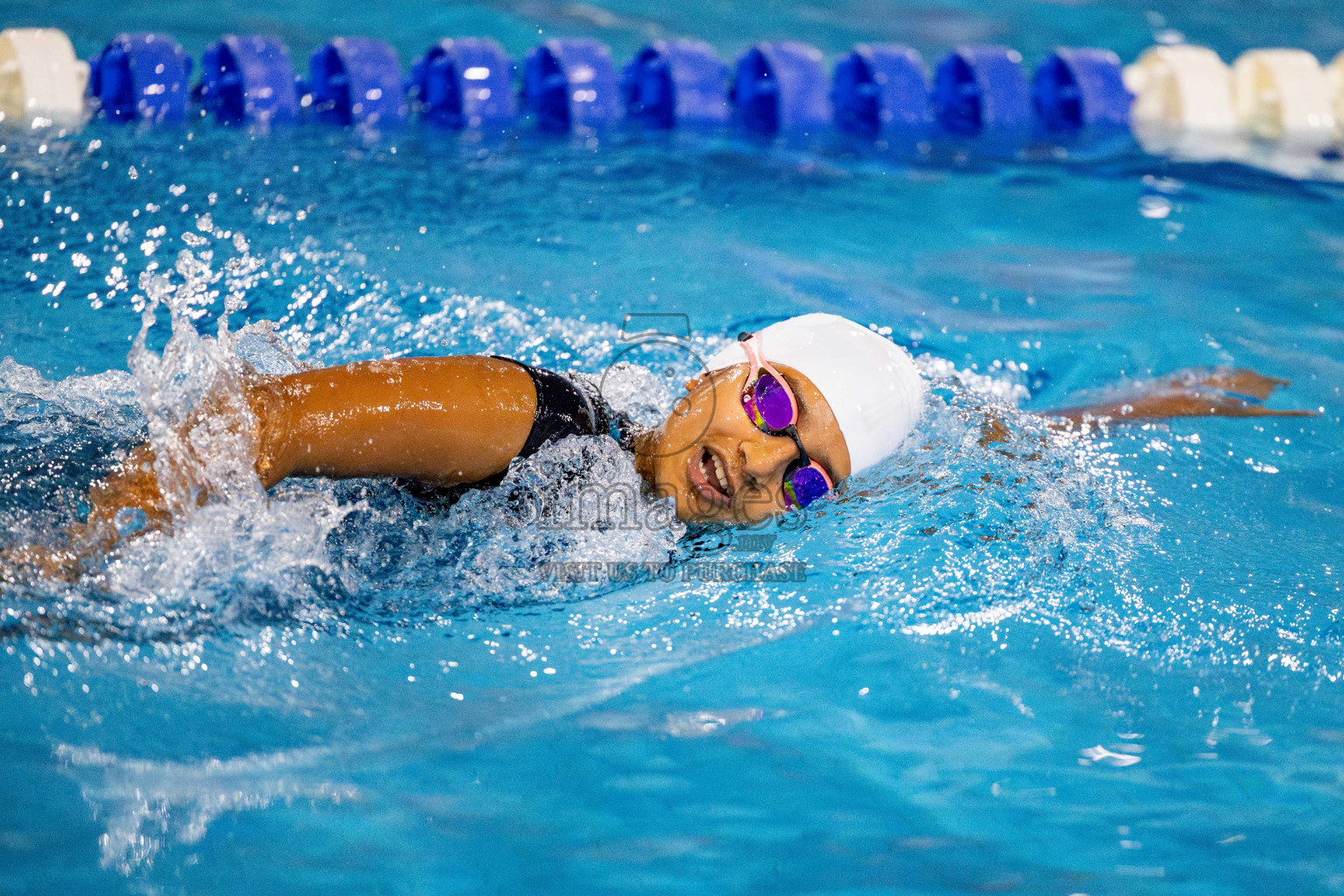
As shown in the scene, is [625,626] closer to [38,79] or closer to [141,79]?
[141,79]

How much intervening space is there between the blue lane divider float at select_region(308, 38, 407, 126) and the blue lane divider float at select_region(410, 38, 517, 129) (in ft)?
0.55

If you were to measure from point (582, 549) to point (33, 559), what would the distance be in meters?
1.12

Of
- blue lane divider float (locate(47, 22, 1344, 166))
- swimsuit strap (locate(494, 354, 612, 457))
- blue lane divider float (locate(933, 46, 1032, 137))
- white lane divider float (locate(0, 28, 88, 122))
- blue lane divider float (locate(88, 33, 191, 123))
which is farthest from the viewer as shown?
blue lane divider float (locate(933, 46, 1032, 137))

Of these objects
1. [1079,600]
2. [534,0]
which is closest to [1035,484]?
[1079,600]

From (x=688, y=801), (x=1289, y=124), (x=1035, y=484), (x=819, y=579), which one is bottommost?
(x=688, y=801)

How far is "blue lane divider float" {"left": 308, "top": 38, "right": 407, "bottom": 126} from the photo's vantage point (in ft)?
18.6

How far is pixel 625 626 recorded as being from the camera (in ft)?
7.93

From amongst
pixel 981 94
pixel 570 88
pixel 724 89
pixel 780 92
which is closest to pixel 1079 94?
pixel 981 94

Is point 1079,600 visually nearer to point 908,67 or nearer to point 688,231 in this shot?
point 688,231

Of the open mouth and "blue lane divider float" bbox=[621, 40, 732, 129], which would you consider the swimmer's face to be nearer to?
the open mouth

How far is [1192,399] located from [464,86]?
13.1ft

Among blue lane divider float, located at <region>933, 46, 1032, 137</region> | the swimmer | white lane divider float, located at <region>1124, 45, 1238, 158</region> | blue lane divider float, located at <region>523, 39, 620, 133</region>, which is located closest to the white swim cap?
the swimmer

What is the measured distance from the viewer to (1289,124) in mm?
7000

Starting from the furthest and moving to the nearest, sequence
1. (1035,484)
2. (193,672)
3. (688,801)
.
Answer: (1035,484) < (193,672) < (688,801)
